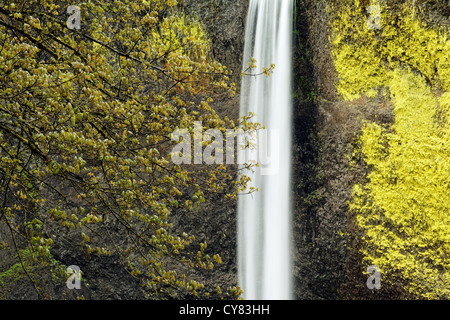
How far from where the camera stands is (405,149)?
828cm

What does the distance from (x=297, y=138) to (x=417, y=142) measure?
9.70ft

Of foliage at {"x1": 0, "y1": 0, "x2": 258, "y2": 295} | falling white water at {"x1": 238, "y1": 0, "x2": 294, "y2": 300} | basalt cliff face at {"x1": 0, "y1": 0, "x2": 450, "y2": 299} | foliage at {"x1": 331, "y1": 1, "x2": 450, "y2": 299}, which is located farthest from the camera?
falling white water at {"x1": 238, "y1": 0, "x2": 294, "y2": 300}

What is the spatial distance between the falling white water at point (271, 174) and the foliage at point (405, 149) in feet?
5.70

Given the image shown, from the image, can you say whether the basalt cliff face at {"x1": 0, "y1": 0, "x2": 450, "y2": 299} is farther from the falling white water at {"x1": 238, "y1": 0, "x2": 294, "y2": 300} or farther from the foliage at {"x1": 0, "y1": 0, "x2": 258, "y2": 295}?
the foliage at {"x1": 0, "y1": 0, "x2": 258, "y2": 295}

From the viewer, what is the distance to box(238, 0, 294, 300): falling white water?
10.3 meters

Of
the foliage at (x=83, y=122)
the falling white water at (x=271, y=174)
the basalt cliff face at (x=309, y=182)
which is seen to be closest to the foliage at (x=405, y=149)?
the basalt cliff face at (x=309, y=182)

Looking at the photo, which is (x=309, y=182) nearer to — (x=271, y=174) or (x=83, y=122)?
(x=271, y=174)

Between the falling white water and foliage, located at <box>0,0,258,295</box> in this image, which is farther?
the falling white water

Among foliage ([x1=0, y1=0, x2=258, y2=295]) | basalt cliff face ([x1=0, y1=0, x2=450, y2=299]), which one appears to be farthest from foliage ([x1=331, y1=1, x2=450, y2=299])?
foliage ([x1=0, y1=0, x2=258, y2=295])

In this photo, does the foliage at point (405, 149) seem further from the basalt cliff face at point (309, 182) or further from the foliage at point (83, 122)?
the foliage at point (83, 122)

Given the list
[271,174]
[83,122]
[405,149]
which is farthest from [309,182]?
[83,122]

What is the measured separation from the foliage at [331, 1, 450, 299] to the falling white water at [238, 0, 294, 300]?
1737 millimetres

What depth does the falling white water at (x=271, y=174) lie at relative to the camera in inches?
407
